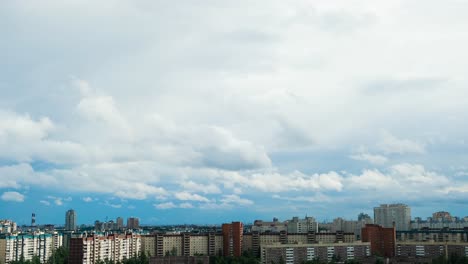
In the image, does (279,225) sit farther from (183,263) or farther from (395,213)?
(183,263)

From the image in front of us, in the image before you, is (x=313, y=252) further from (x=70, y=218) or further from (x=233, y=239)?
(x=70, y=218)

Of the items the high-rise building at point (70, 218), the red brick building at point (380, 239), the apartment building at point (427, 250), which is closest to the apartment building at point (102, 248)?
the red brick building at point (380, 239)

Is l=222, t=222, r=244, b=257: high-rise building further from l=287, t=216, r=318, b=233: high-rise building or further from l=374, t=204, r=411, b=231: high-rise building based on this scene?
l=374, t=204, r=411, b=231: high-rise building

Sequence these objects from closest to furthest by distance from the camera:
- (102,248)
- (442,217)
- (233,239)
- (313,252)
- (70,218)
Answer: (102,248)
(313,252)
(233,239)
(442,217)
(70,218)

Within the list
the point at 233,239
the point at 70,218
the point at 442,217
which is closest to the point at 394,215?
the point at 442,217

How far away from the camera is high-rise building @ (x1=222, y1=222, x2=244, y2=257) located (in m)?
31.1

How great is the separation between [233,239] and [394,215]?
83.2 ft

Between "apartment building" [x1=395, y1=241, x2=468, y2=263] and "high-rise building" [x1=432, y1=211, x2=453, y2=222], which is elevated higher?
"high-rise building" [x1=432, y1=211, x2=453, y2=222]

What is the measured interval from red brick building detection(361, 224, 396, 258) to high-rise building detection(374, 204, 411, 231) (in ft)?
57.7

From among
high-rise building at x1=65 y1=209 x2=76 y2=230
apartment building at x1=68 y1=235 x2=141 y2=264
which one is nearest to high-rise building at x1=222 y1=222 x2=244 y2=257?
apartment building at x1=68 y1=235 x2=141 y2=264

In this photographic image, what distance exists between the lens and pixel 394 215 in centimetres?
5144

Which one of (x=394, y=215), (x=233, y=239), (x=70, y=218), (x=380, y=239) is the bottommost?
(x=380, y=239)

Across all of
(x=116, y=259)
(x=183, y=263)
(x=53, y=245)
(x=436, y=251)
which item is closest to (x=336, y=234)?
(x=436, y=251)

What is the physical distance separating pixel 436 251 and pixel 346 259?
5.24 m
